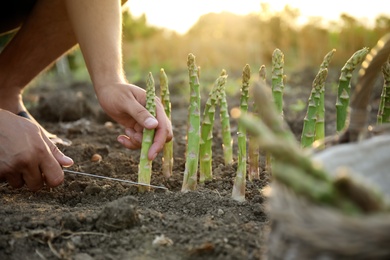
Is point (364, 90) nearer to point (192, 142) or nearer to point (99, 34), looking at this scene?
point (192, 142)

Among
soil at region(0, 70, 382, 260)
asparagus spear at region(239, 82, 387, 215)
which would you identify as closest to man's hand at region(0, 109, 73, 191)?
soil at region(0, 70, 382, 260)

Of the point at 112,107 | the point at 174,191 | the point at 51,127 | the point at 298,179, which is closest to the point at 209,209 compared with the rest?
the point at 174,191

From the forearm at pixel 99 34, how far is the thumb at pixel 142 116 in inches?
12.4

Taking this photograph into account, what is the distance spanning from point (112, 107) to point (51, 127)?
1867mm

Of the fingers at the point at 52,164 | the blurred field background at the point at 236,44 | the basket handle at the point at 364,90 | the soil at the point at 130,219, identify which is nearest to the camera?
the basket handle at the point at 364,90

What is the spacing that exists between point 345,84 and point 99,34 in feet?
4.40

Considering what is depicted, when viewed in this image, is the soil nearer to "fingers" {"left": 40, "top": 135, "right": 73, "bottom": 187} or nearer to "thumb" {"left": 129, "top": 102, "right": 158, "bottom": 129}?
"fingers" {"left": 40, "top": 135, "right": 73, "bottom": 187}

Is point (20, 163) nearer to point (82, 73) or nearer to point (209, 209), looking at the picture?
point (209, 209)

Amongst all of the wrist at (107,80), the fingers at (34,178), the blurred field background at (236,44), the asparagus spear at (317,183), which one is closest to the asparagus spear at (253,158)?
the wrist at (107,80)

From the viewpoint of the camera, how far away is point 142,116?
7.63ft

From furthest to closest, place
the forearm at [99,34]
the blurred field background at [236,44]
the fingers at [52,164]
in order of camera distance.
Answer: the blurred field background at [236,44], the forearm at [99,34], the fingers at [52,164]

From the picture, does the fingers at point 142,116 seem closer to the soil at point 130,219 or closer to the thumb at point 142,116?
the thumb at point 142,116

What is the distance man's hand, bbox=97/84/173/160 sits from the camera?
232 cm

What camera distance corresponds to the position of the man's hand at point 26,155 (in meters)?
2.12
